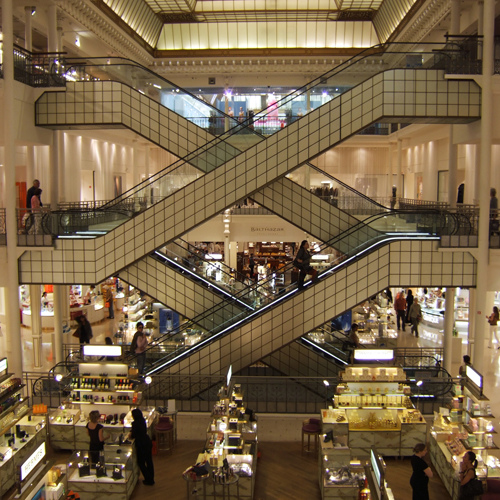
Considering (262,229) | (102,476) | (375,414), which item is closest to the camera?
(102,476)

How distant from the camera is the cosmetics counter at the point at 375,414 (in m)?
12.2

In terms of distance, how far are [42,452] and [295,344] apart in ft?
25.6

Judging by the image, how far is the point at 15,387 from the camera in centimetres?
1191

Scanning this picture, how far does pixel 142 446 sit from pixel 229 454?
1.69 m

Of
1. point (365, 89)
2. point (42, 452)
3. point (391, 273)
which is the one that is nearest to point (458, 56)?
point (365, 89)

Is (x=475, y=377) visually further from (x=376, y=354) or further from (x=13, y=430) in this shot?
(x=13, y=430)

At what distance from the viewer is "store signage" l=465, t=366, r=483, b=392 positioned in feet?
36.9

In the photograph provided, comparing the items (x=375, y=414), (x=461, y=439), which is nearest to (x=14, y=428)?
(x=375, y=414)

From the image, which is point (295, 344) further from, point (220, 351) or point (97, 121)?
point (97, 121)

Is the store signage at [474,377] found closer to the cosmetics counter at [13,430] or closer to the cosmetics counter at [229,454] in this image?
the cosmetics counter at [229,454]

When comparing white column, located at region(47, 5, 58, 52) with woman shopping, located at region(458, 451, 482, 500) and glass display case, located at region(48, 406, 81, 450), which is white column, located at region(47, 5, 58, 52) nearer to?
glass display case, located at region(48, 406, 81, 450)

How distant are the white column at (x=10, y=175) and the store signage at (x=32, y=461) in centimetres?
543

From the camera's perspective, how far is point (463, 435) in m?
11.2

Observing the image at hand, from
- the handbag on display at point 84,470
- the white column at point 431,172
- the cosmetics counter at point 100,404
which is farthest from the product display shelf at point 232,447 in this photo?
the white column at point 431,172
